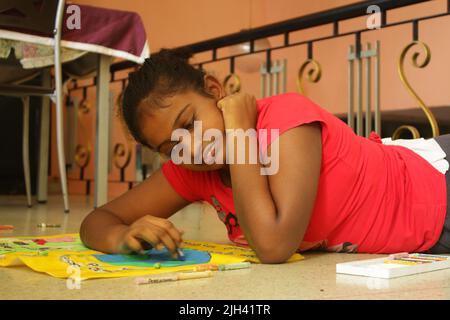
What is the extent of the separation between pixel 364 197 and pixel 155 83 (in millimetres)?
481

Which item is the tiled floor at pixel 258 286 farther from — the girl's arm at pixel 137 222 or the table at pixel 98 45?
the table at pixel 98 45

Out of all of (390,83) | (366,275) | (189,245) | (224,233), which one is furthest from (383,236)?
(390,83)

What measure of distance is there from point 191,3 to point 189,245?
5.78 meters

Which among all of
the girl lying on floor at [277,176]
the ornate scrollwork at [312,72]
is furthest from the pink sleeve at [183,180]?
the ornate scrollwork at [312,72]

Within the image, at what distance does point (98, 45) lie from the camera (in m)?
2.79

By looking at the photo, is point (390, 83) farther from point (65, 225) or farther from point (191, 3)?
point (65, 225)

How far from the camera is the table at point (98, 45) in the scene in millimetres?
2729

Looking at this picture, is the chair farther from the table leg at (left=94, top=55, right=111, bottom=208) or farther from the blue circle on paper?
A: the blue circle on paper

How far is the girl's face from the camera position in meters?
1.19

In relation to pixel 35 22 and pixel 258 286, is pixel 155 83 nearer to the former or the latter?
pixel 258 286

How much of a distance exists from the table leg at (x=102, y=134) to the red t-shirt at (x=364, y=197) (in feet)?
5.42


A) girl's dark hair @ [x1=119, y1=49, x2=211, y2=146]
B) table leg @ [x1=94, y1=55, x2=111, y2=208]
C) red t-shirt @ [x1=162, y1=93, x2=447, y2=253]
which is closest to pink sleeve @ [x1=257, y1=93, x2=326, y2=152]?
red t-shirt @ [x1=162, y1=93, x2=447, y2=253]

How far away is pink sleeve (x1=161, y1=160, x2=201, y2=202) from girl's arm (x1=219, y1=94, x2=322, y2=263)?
0.92ft

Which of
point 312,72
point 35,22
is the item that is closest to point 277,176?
point 35,22
